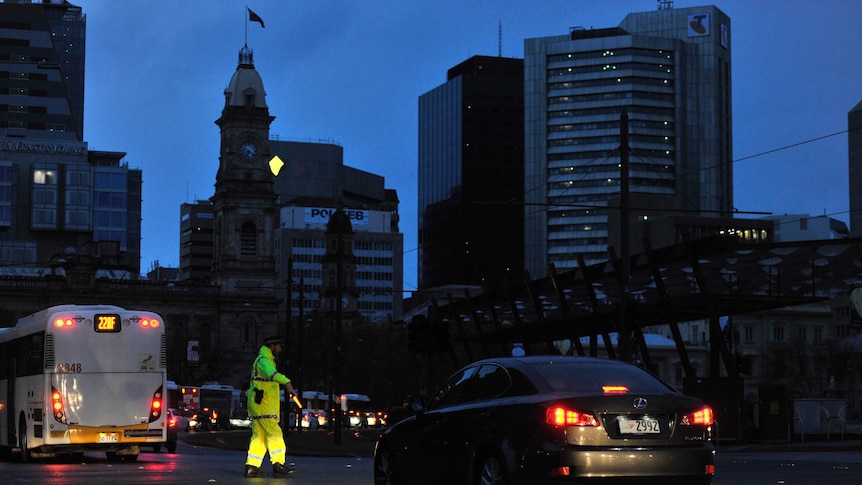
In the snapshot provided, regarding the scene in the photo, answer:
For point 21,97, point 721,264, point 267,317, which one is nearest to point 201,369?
point 267,317

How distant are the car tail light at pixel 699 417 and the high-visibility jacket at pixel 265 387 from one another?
7.18 metres

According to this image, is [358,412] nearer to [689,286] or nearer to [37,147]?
[689,286]

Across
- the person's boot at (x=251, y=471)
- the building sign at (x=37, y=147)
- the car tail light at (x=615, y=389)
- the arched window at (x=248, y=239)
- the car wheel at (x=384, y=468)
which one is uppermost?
the building sign at (x=37, y=147)

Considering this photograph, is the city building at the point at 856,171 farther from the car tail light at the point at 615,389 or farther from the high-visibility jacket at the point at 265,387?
the car tail light at the point at 615,389

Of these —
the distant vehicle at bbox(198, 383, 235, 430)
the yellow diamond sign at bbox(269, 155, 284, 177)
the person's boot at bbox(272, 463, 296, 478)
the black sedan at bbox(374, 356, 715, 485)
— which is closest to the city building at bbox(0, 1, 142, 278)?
the yellow diamond sign at bbox(269, 155, 284, 177)

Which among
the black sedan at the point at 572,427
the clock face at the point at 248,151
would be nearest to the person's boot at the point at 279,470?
the black sedan at the point at 572,427

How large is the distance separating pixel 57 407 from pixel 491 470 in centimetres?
1354

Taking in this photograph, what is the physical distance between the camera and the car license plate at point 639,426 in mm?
12031

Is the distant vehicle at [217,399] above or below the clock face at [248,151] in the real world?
below

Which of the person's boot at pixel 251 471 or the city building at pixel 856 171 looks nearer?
the person's boot at pixel 251 471

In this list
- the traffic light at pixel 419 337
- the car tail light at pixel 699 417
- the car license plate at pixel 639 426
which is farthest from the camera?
the traffic light at pixel 419 337

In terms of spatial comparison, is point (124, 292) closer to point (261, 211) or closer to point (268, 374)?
point (261, 211)

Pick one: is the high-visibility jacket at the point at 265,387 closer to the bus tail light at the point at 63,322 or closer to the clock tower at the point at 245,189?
the bus tail light at the point at 63,322

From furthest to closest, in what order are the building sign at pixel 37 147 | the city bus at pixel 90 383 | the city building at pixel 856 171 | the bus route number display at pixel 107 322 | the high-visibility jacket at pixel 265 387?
the city building at pixel 856 171
the building sign at pixel 37 147
the bus route number display at pixel 107 322
the city bus at pixel 90 383
the high-visibility jacket at pixel 265 387
